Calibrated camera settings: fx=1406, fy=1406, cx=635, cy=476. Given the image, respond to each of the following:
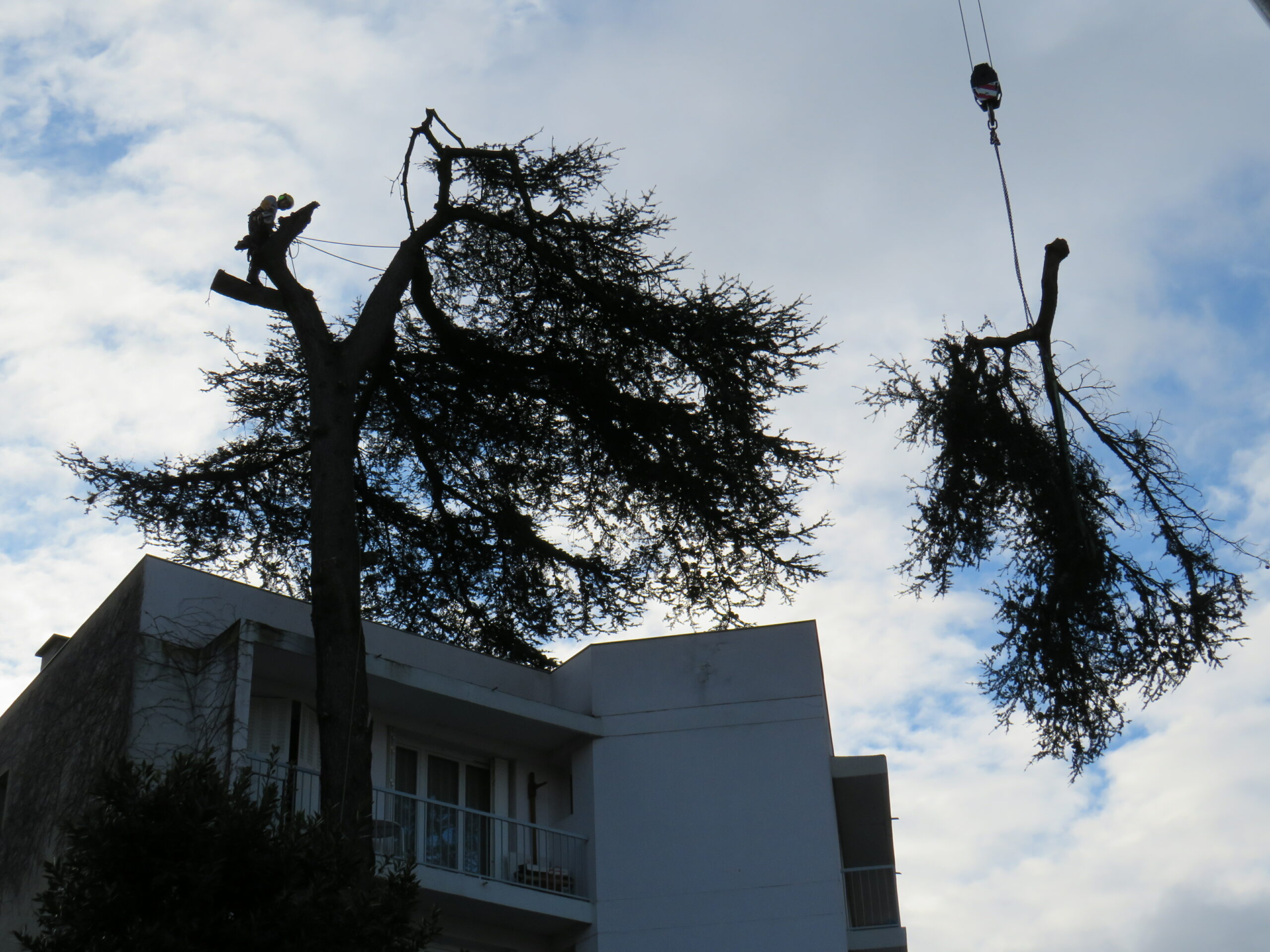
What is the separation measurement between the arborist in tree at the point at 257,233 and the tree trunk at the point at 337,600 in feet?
4.13

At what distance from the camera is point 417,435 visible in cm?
1820

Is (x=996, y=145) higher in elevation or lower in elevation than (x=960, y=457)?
higher

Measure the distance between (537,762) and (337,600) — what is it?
6.19m

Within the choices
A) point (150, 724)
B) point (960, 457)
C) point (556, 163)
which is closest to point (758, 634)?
point (556, 163)

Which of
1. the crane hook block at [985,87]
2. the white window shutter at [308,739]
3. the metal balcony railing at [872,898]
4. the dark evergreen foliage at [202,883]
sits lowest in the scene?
the dark evergreen foliage at [202,883]

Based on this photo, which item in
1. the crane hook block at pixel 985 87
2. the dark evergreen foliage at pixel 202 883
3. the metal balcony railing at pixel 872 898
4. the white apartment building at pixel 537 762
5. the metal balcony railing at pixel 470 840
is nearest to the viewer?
the dark evergreen foliage at pixel 202 883

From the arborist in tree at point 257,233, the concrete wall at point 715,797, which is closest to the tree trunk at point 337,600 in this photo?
the arborist in tree at point 257,233

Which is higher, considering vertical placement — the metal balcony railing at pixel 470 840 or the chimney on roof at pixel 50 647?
the chimney on roof at pixel 50 647

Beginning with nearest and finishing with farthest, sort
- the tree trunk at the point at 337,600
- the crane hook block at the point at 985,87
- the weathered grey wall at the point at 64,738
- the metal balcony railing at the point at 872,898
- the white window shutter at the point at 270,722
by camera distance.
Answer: the crane hook block at the point at 985,87
the tree trunk at the point at 337,600
the weathered grey wall at the point at 64,738
the white window shutter at the point at 270,722
the metal balcony railing at the point at 872,898

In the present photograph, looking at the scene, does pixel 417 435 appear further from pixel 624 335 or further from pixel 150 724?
pixel 150 724

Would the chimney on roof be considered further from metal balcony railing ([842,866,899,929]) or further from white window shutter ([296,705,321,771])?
metal balcony railing ([842,866,899,929])

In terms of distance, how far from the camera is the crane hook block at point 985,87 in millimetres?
10203

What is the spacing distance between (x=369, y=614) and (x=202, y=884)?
11.5 m

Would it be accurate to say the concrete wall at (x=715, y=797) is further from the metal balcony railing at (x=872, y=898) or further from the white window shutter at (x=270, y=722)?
the white window shutter at (x=270, y=722)
